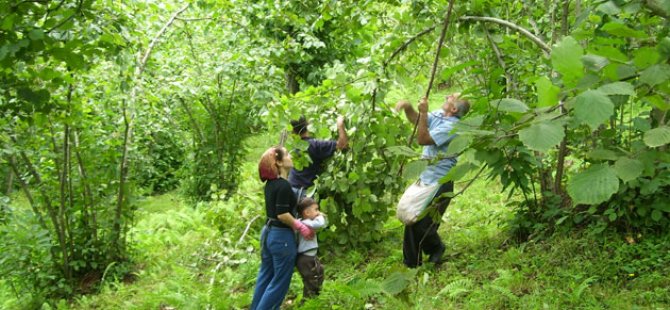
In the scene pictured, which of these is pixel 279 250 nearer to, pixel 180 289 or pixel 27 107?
pixel 180 289

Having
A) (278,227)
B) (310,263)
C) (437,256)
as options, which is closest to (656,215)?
(437,256)

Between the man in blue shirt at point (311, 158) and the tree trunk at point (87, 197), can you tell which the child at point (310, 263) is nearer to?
the man in blue shirt at point (311, 158)

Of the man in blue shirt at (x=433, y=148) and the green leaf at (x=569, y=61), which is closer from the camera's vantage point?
the green leaf at (x=569, y=61)

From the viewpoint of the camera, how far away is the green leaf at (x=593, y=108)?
126cm

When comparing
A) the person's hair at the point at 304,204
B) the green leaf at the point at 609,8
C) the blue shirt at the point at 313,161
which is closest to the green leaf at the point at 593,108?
the green leaf at the point at 609,8

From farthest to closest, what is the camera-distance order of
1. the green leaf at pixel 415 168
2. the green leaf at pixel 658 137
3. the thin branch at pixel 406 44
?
the thin branch at pixel 406 44, the green leaf at pixel 415 168, the green leaf at pixel 658 137

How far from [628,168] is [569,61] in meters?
0.29

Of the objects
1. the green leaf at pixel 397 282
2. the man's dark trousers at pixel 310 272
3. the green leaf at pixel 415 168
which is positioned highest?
the green leaf at pixel 415 168

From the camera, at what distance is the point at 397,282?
168 centimetres

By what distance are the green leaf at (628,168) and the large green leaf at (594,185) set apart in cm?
3

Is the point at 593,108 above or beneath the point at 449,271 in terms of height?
above

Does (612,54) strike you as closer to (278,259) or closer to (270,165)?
(270,165)

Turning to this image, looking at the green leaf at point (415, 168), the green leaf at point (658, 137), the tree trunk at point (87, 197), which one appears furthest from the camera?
the tree trunk at point (87, 197)

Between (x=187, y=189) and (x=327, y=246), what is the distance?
210 inches
